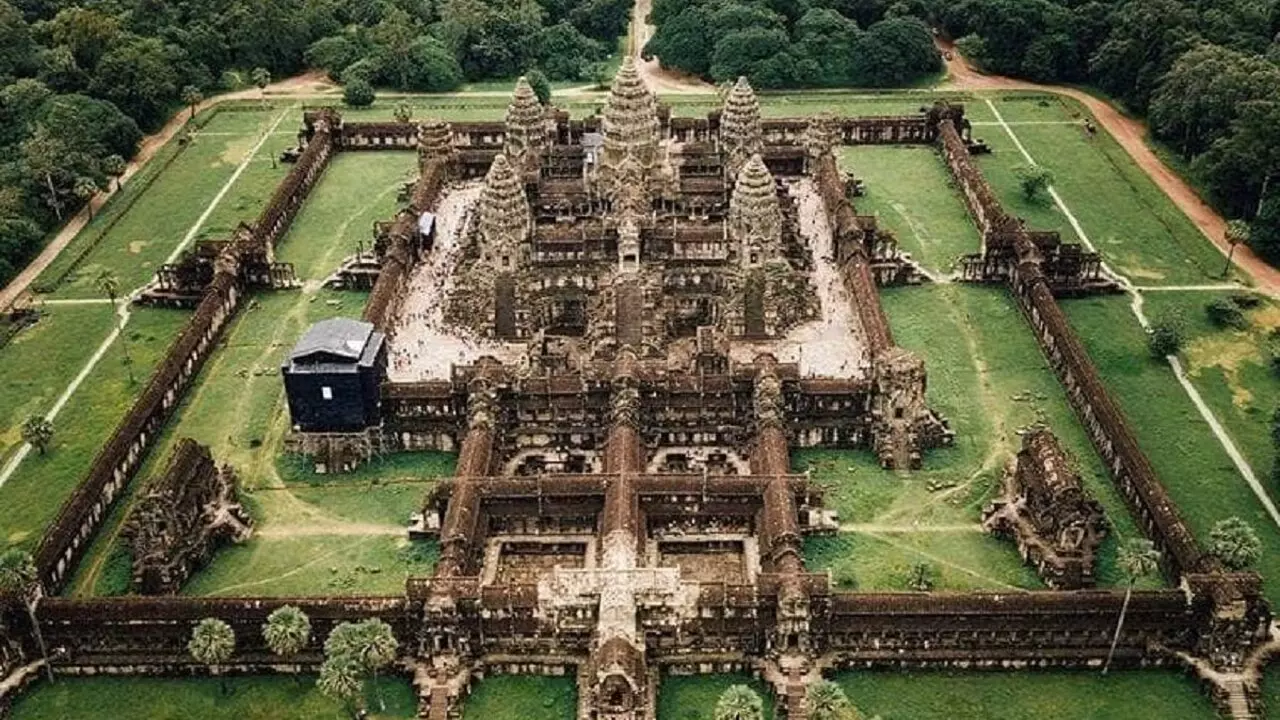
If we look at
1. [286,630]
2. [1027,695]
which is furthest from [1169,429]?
[286,630]

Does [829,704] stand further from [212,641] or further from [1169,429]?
[1169,429]

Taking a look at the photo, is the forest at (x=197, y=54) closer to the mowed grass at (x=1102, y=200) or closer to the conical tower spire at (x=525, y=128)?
the conical tower spire at (x=525, y=128)

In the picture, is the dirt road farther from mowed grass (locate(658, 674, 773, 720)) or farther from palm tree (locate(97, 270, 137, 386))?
mowed grass (locate(658, 674, 773, 720))

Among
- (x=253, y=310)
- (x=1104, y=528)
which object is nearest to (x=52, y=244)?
(x=253, y=310)

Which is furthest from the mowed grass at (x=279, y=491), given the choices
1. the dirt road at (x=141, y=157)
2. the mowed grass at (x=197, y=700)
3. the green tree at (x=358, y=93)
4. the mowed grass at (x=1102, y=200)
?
the mowed grass at (x=1102, y=200)

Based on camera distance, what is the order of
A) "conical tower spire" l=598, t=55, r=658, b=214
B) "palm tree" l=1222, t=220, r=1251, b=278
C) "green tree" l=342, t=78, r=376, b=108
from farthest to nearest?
"green tree" l=342, t=78, r=376, b=108 → "conical tower spire" l=598, t=55, r=658, b=214 → "palm tree" l=1222, t=220, r=1251, b=278

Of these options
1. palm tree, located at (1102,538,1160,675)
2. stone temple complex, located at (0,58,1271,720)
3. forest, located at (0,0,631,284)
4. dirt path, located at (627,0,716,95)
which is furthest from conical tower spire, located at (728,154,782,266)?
forest, located at (0,0,631,284)
